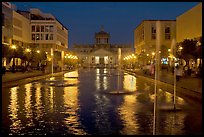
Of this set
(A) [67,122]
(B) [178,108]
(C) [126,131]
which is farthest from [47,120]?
(B) [178,108]

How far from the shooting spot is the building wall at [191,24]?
50463mm

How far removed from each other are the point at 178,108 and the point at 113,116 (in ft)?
10.6

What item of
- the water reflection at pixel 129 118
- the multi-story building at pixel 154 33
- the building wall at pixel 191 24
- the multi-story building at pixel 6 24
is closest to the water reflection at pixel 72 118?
the water reflection at pixel 129 118

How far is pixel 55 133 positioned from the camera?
912 centimetres

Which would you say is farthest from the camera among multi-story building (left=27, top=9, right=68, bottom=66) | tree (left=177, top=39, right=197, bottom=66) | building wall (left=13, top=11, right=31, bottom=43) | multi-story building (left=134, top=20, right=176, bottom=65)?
multi-story building (left=27, top=9, right=68, bottom=66)

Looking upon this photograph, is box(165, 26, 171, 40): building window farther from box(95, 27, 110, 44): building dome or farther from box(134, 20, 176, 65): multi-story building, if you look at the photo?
box(95, 27, 110, 44): building dome

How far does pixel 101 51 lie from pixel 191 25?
9653 cm

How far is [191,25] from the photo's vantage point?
55188mm

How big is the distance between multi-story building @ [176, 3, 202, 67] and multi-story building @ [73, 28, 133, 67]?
7920 centimetres

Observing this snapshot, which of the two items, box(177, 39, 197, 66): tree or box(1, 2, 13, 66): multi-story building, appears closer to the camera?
box(177, 39, 197, 66): tree

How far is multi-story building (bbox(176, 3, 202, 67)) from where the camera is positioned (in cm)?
5034

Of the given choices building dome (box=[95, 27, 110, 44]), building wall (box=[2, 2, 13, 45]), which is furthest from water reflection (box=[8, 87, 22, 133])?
building dome (box=[95, 27, 110, 44])

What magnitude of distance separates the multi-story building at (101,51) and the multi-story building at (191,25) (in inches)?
3118

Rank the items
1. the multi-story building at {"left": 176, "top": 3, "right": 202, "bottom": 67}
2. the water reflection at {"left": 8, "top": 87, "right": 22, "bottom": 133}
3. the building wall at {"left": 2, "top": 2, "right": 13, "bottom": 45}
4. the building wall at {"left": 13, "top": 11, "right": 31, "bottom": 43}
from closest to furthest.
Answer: the water reflection at {"left": 8, "top": 87, "right": 22, "bottom": 133} < the multi-story building at {"left": 176, "top": 3, "right": 202, "bottom": 67} < the building wall at {"left": 2, "top": 2, "right": 13, "bottom": 45} < the building wall at {"left": 13, "top": 11, "right": 31, "bottom": 43}
